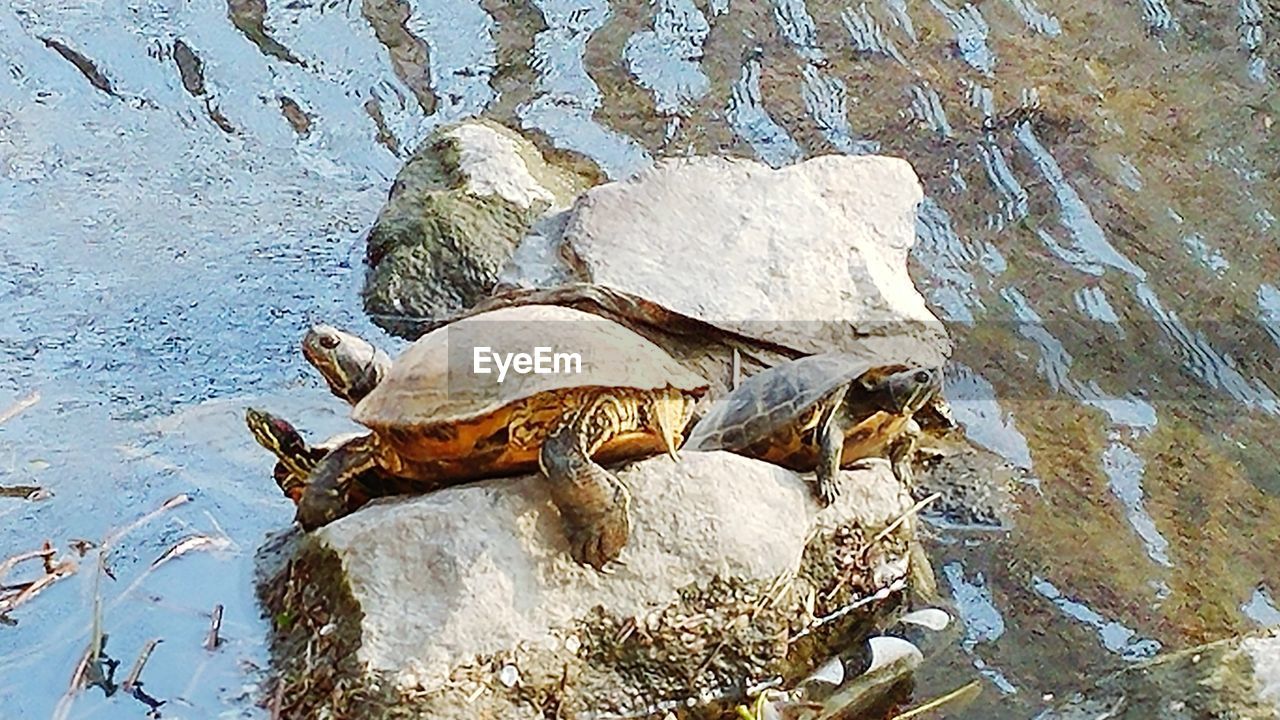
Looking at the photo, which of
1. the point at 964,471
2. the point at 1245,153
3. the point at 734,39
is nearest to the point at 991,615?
the point at 964,471

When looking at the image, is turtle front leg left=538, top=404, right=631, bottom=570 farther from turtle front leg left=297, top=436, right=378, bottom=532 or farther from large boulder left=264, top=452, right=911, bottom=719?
turtle front leg left=297, top=436, right=378, bottom=532

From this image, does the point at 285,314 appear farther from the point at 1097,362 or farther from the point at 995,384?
the point at 1097,362

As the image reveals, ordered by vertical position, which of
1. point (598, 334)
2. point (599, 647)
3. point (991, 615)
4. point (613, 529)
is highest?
point (598, 334)

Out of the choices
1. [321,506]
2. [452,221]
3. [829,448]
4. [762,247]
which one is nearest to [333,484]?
[321,506]

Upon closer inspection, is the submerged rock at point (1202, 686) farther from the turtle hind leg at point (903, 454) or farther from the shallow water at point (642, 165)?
the turtle hind leg at point (903, 454)

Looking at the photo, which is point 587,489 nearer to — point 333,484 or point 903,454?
point 333,484

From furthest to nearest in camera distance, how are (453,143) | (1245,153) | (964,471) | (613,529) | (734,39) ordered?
(734,39) < (1245,153) < (453,143) < (964,471) < (613,529)
